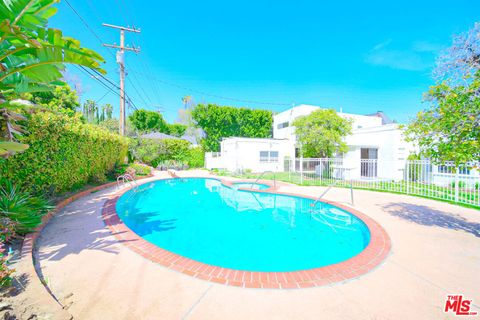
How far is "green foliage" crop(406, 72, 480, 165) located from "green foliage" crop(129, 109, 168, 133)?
116 feet

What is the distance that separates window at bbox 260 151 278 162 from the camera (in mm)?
22719

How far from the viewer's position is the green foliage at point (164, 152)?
67.7ft

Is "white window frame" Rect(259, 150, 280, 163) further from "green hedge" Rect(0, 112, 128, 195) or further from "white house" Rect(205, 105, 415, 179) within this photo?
"green hedge" Rect(0, 112, 128, 195)

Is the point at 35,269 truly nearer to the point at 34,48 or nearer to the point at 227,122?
the point at 34,48

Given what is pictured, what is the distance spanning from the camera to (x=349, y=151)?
18.1m

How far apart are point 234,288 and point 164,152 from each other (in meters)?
21.4

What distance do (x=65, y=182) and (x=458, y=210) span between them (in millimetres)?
15131

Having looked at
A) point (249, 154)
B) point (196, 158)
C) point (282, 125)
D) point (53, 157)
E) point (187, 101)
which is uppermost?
point (187, 101)

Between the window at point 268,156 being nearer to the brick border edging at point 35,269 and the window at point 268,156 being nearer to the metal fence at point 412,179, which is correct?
the metal fence at point 412,179

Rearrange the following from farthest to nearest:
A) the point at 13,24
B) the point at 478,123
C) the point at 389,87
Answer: the point at 389,87, the point at 478,123, the point at 13,24

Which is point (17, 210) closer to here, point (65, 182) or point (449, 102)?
point (65, 182)

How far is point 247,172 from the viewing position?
2138 cm

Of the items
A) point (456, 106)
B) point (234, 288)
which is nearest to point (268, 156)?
point (456, 106)

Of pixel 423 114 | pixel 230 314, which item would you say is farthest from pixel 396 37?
pixel 230 314
